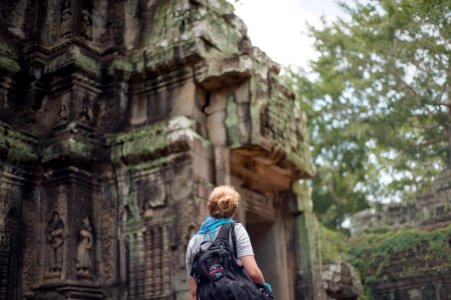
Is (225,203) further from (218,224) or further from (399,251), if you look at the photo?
(399,251)

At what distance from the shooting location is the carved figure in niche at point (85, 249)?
6.59 metres

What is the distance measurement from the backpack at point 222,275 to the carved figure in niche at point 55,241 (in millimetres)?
3597

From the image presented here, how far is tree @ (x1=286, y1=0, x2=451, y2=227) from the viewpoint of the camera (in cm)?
1452

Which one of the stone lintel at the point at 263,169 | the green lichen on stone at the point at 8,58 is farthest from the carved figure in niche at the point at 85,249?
the green lichen on stone at the point at 8,58

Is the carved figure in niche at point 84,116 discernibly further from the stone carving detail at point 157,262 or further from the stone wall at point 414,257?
the stone wall at point 414,257

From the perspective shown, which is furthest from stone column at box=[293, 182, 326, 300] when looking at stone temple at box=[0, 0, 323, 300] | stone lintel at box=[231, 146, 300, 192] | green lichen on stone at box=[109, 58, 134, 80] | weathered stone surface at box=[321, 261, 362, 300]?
green lichen on stone at box=[109, 58, 134, 80]

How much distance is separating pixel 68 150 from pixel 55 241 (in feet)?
3.46

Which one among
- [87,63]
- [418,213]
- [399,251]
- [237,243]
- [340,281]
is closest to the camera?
[237,243]

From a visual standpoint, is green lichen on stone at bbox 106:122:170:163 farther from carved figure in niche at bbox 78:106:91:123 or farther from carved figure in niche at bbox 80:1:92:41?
carved figure in niche at bbox 80:1:92:41

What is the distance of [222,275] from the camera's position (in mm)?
3215

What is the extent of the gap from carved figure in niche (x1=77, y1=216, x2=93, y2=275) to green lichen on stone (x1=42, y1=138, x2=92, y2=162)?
2.52 ft

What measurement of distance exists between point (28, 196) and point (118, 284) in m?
1.54

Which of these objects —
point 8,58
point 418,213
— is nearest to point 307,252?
point 8,58

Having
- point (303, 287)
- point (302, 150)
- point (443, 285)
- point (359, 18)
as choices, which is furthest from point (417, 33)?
point (303, 287)
